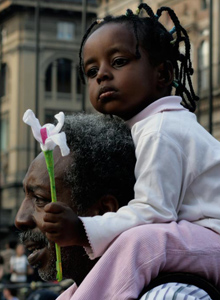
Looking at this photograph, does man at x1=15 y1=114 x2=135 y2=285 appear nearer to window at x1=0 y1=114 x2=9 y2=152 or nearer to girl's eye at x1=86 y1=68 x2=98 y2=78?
girl's eye at x1=86 y1=68 x2=98 y2=78

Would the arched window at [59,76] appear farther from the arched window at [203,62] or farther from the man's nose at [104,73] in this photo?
the man's nose at [104,73]

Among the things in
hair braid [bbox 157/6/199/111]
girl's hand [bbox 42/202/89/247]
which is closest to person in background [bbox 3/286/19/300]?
hair braid [bbox 157/6/199/111]

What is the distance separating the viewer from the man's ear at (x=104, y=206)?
2.53m

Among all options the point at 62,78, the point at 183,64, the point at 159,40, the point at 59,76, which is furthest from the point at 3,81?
the point at 159,40

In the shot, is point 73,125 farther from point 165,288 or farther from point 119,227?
point 165,288

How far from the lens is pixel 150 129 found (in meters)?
2.41

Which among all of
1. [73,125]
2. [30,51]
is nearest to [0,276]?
[73,125]

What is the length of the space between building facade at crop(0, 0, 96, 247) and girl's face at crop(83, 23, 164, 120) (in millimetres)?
43271

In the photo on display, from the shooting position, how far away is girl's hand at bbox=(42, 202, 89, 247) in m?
2.18

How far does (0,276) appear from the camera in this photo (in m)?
14.2

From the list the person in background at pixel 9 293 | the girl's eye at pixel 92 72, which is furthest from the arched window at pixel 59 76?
the girl's eye at pixel 92 72

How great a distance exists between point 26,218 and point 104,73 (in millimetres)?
439

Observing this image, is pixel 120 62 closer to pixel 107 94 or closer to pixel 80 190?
pixel 107 94

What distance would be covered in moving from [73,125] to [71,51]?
46.7m
